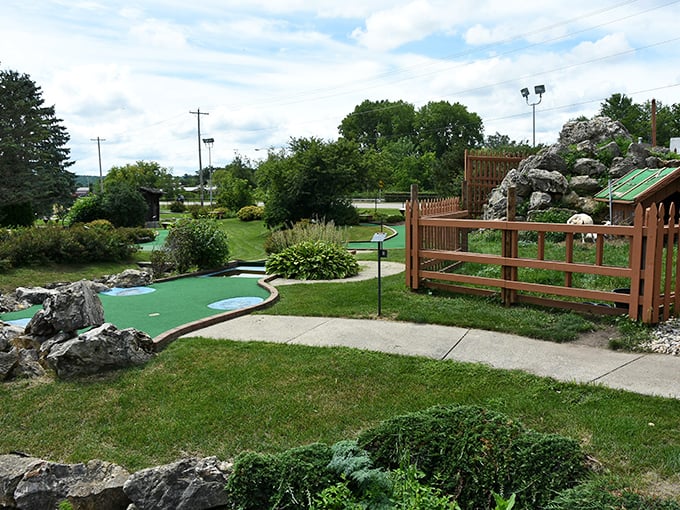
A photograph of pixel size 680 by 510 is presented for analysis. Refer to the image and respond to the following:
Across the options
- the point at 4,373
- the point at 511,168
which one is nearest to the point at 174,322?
the point at 4,373

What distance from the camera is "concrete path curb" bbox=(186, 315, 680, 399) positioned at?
5.07 meters

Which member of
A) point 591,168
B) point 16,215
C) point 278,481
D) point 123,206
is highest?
point 591,168

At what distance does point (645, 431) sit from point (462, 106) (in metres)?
81.7

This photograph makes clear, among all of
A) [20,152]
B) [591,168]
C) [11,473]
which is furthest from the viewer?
[20,152]

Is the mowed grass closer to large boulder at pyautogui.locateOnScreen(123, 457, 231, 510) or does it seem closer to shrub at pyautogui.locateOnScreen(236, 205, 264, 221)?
large boulder at pyautogui.locateOnScreen(123, 457, 231, 510)

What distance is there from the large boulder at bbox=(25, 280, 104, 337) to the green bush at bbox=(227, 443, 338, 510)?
357cm

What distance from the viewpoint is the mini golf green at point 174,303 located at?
793 cm

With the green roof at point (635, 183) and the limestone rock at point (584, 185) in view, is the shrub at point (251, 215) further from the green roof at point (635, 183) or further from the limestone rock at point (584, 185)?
the green roof at point (635, 183)

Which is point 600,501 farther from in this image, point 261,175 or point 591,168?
point 261,175

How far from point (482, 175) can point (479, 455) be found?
49.4ft

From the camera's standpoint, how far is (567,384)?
484cm

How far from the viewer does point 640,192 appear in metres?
12.7

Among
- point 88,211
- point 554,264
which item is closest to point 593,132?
point 554,264

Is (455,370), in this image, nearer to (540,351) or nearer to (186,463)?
(540,351)
